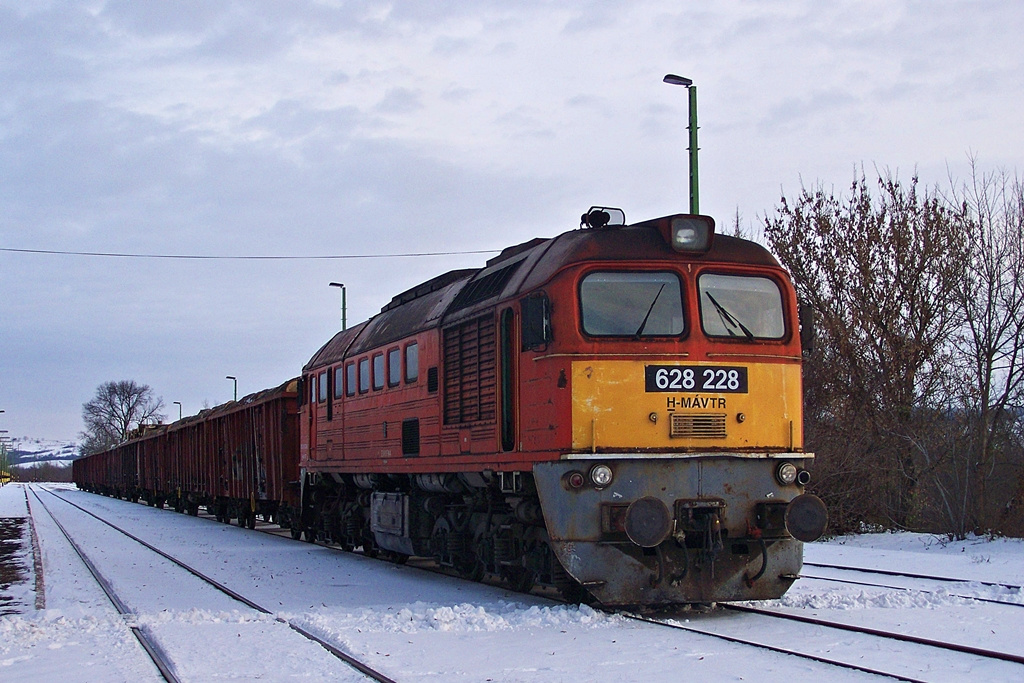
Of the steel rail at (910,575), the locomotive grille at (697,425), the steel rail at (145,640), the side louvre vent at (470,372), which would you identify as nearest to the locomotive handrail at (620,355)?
the locomotive grille at (697,425)

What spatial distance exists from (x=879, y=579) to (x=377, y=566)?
686cm

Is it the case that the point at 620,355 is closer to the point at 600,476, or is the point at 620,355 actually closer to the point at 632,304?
the point at 632,304

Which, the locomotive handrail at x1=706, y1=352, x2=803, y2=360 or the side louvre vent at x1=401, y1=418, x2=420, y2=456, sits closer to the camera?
the locomotive handrail at x1=706, y1=352, x2=803, y2=360

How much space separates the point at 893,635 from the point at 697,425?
2.44 meters

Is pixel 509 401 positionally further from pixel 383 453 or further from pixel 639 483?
pixel 383 453

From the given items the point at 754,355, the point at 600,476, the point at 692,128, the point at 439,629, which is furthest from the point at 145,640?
the point at 692,128

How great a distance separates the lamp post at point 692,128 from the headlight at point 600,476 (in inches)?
286

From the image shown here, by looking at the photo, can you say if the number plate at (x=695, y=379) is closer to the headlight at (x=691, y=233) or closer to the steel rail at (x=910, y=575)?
the headlight at (x=691, y=233)

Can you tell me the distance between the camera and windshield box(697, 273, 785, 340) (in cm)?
1022

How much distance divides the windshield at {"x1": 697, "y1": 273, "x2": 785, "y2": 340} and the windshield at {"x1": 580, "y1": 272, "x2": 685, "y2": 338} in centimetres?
28

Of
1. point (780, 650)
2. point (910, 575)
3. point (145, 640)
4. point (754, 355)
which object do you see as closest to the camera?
point (780, 650)

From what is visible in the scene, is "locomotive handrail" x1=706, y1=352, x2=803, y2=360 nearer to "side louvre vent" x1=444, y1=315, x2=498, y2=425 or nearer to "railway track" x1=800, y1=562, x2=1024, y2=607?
"side louvre vent" x1=444, y1=315, x2=498, y2=425

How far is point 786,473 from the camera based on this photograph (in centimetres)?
1007

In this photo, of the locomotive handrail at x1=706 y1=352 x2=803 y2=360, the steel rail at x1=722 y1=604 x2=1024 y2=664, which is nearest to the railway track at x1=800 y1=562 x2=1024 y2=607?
the steel rail at x1=722 y1=604 x2=1024 y2=664
